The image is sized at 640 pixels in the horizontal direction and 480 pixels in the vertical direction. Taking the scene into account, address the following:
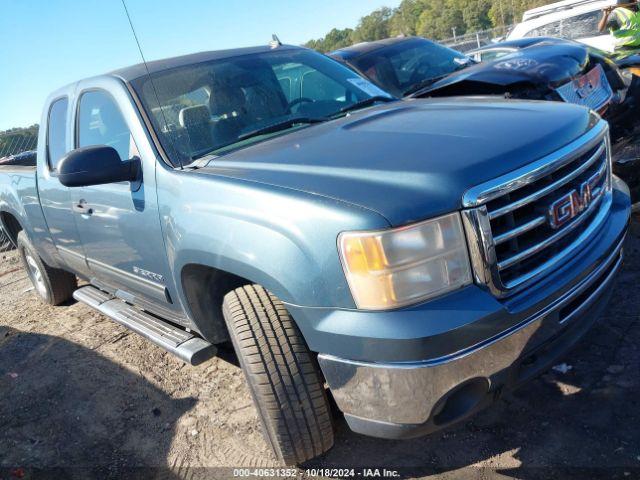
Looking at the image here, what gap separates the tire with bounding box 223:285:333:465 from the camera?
89.5 inches

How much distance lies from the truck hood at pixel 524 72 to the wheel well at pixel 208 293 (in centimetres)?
270

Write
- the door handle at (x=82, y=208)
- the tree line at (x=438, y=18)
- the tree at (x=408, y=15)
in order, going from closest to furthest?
the door handle at (x=82, y=208) → the tree line at (x=438, y=18) → the tree at (x=408, y=15)

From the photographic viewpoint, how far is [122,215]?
9.98 feet

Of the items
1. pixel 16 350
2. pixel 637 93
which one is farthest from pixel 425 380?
pixel 637 93

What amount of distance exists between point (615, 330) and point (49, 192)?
12.0ft

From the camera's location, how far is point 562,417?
2.56 metres

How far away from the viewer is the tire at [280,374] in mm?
2273

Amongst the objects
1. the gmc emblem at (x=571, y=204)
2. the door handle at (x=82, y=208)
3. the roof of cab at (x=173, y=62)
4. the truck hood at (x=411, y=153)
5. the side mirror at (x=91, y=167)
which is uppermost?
the roof of cab at (x=173, y=62)

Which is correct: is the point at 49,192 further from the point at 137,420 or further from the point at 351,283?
the point at 351,283

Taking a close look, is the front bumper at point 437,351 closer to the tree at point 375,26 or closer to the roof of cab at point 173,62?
the roof of cab at point 173,62

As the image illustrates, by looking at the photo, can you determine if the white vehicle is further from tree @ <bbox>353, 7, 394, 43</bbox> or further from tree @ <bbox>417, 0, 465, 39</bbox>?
tree @ <bbox>417, 0, 465, 39</bbox>

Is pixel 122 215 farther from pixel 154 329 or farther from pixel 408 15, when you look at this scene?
pixel 408 15

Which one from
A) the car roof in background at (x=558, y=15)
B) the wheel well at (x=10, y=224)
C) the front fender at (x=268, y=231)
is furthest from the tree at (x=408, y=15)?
the front fender at (x=268, y=231)

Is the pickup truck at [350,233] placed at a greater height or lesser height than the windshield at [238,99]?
lesser
